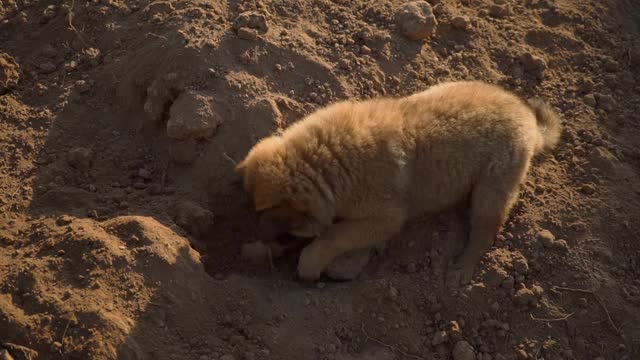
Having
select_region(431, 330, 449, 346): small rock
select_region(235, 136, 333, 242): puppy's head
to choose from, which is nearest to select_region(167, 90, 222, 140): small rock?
select_region(235, 136, 333, 242): puppy's head

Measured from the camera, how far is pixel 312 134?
198 inches

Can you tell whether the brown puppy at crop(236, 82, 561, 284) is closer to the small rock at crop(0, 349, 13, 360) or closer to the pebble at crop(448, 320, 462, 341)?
the pebble at crop(448, 320, 462, 341)

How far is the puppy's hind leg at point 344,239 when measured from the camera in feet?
16.8

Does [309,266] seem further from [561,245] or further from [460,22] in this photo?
[460,22]

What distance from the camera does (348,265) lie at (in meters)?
5.21

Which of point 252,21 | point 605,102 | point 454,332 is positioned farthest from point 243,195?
point 605,102

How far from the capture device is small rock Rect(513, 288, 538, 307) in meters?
4.98

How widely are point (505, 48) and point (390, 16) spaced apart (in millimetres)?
1260

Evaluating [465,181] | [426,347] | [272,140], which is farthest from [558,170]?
[272,140]

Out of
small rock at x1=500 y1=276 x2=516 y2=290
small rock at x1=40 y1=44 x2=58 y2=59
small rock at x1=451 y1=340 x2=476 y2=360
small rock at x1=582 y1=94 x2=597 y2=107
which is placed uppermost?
small rock at x1=582 y1=94 x2=597 y2=107

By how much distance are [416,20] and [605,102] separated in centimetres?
205

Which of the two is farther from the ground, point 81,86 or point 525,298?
point 81,86

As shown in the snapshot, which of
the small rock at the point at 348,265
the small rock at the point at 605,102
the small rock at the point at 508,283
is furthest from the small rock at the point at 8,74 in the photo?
the small rock at the point at 605,102

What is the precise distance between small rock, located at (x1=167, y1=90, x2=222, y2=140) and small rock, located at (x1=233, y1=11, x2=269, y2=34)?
0.83 m
